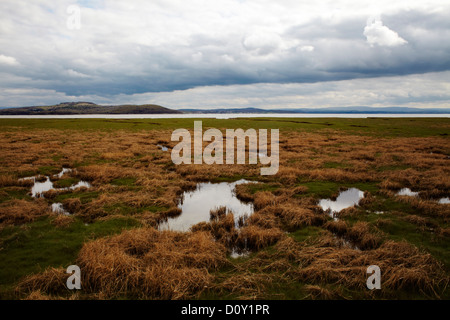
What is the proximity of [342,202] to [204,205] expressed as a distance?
8969 mm

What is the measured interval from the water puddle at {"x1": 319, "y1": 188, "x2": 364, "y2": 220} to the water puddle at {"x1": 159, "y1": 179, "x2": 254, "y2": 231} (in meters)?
4.56

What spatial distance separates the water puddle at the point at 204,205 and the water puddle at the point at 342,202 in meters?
4.56

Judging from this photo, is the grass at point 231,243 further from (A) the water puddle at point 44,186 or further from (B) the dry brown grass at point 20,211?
(A) the water puddle at point 44,186

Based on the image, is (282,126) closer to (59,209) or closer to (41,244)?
(59,209)

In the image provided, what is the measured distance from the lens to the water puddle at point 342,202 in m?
14.4

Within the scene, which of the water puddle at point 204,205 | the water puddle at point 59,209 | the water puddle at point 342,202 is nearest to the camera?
the water puddle at point 204,205

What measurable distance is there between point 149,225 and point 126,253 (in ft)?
9.04

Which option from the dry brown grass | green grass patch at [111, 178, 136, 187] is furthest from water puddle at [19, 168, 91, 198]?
the dry brown grass

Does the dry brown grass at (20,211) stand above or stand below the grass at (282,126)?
below

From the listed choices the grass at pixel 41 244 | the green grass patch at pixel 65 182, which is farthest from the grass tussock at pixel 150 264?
the green grass patch at pixel 65 182

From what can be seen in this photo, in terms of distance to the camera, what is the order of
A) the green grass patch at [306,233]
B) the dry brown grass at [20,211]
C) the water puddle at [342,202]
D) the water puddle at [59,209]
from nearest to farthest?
the green grass patch at [306,233] < the dry brown grass at [20,211] < the water puddle at [59,209] < the water puddle at [342,202]

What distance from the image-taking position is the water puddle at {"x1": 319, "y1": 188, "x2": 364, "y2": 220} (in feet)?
47.1

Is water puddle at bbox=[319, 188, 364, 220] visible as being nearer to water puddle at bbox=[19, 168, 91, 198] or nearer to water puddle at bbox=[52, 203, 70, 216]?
water puddle at bbox=[52, 203, 70, 216]

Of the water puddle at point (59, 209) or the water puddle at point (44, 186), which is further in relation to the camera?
the water puddle at point (44, 186)
